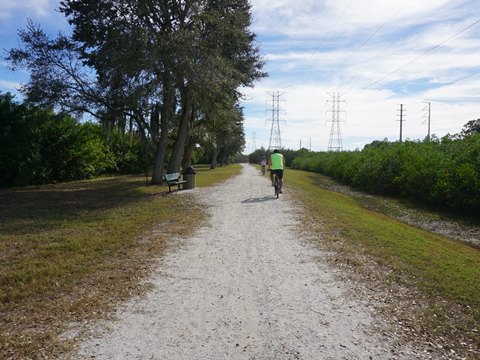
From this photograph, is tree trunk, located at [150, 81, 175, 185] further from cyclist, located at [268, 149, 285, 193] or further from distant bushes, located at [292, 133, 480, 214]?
distant bushes, located at [292, 133, 480, 214]

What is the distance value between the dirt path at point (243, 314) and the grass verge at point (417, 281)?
47cm

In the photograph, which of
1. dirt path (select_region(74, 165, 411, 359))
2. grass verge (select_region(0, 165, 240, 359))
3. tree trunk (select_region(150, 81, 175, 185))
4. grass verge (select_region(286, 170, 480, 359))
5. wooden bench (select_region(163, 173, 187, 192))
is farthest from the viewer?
tree trunk (select_region(150, 81, 175, 185))

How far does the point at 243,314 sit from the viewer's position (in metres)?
4.81

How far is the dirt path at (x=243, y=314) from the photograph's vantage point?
3.96 meters

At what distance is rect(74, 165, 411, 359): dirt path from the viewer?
396 centimetres

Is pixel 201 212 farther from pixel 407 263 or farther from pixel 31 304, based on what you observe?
pixel 31 304

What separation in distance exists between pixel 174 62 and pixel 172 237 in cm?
881

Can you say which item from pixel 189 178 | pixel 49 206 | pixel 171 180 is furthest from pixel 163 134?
pixel 49 206

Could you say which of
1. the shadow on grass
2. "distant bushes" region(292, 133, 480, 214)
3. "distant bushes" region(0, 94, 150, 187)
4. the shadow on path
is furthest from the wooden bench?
"distant bushes" region(292, 133, 480, 214)

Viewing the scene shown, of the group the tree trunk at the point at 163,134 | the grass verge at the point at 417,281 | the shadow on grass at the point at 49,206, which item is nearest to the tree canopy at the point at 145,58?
the tree trunk at the point at 163,134

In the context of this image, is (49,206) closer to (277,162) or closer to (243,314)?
(277,162)

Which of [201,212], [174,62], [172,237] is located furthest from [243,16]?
[172,237]

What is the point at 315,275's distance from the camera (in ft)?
21.1

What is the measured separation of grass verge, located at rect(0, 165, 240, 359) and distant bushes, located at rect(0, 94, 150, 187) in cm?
735
